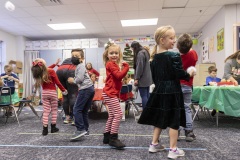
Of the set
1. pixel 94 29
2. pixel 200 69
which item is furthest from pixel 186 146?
pixel 94 29

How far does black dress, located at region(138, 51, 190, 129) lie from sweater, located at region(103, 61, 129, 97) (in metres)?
0.33

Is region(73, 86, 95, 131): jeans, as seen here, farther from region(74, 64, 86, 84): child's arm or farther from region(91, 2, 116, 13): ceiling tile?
region(91, 2, 116, 13): ceiling tile

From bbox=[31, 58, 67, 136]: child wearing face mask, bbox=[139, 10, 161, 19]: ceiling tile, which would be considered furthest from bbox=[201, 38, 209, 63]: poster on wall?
bbox=[31, 58, 67, 136]: child wearing face mask

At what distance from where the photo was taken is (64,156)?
1871 mm

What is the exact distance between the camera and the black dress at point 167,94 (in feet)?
5.75

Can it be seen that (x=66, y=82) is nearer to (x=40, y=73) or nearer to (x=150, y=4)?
(x=40, y=73)

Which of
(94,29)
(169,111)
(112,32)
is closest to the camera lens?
(169,111)

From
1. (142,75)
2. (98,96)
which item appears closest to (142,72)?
(142,75)

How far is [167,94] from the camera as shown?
179 centimetres

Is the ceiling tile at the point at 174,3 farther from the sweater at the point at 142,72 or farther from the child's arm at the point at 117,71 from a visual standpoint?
the child's arm at the point at 117,71

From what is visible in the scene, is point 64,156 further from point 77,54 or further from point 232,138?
point 232,138

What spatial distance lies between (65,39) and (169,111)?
7.20m

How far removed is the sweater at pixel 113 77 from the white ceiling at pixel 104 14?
125 inches

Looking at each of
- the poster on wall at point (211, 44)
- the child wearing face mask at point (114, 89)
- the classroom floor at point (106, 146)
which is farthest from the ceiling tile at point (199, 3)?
the child wearing face mask at point (114, 89)
